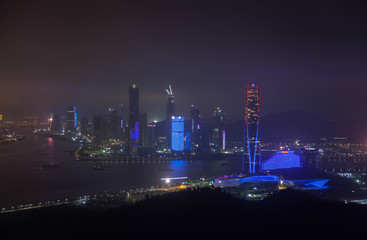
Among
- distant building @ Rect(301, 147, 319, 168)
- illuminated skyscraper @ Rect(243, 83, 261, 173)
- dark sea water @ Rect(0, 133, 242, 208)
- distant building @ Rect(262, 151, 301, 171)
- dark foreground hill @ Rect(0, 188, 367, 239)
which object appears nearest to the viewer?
dark foreground hill @ Rect(0, 188, 367, 239)

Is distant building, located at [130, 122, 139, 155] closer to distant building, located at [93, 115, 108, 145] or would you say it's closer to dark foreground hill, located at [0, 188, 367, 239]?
distant building, located at [93, 115, 108, 145]

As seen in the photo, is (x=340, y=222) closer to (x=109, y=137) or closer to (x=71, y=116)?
(x=109, y=137)

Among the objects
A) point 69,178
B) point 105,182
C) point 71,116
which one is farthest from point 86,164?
point 71,116

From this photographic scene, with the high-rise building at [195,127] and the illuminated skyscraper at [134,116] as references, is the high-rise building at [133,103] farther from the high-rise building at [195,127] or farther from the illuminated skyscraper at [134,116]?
the high-rise building at [195,127]

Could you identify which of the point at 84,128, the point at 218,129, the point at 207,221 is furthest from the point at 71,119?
the point at 207,221

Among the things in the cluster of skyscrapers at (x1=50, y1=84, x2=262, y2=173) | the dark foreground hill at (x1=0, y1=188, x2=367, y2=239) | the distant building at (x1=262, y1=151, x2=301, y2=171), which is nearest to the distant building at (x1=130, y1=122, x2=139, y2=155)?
the cluster of skyscrapers at (x1=50, y1=84, x2=262, y2=173)
